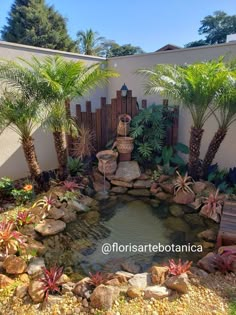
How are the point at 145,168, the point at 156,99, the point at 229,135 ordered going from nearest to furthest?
the point at 229,135 → the point at 145,168 → the point at 156,99

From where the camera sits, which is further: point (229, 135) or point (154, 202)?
point (229, 135)

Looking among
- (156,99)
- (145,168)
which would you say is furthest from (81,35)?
(145,168)

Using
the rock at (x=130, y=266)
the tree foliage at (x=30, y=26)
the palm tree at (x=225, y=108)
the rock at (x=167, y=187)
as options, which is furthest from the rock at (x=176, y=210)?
the tree foliage at (x=30, y=26)

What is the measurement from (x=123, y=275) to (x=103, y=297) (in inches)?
22.2

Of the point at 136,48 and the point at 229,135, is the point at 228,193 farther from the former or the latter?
the point at 136,48

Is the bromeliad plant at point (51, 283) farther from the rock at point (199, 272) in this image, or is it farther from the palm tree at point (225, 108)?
the palm tree at point (225, 108)

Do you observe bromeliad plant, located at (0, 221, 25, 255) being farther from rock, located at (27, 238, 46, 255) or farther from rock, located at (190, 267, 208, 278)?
rock, located at (190, 267, 208, 278)

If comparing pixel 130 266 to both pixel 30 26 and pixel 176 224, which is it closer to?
pixel 176 224

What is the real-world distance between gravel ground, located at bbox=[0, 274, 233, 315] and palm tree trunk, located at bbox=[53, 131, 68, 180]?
10.3ft

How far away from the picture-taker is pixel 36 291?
9.05 ft

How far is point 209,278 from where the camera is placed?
3.00 m

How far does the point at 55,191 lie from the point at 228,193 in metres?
3.58

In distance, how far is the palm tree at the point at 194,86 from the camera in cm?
475

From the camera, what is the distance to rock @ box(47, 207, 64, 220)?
4.61 m
